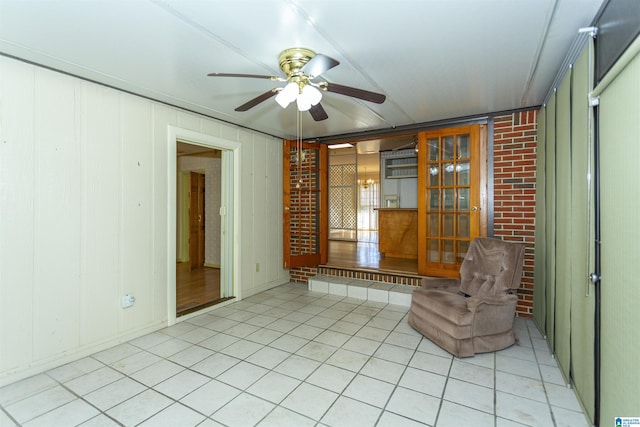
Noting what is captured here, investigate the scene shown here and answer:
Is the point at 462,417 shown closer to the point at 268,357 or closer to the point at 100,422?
the point at 268,357

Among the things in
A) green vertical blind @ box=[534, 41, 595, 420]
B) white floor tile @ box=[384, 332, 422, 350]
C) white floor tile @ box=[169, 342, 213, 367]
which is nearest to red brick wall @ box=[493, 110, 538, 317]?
green vertical blind @ box=[534, 41, 595, 420]

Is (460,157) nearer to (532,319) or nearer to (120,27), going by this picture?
(532,319)

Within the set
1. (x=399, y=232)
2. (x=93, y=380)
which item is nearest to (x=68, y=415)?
(x=93, y=380)

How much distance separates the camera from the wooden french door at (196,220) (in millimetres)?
6160

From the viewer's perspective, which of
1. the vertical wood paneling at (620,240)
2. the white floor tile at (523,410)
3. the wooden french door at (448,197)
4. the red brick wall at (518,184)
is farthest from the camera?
the wooden french door at (448,197)

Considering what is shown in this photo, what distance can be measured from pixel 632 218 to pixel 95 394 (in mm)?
3171

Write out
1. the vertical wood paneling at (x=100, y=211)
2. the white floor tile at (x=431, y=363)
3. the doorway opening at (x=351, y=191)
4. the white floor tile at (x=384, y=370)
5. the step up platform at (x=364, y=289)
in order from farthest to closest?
the doorway opening at (x=351, y=191) → the step up platform at (x=364, y=289) → the vertical wood paneling at (x=100, y=211) → the white floor tile at (x=431, y=363) → the white floor tile at (x=384, y=370)

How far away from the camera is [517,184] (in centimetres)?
349

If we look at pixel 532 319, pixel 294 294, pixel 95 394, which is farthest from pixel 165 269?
pixel 532 319

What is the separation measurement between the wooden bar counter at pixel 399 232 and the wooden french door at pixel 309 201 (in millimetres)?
1586

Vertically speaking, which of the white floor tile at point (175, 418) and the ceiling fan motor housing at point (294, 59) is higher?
the ceiling fan motor housing at point (294, 59)

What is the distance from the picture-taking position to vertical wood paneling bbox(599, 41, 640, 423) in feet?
4.11

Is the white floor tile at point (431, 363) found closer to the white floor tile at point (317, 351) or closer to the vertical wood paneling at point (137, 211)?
the white floor tile at point (317, 351)

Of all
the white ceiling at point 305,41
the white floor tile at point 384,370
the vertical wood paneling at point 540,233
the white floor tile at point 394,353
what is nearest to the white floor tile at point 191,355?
the white floor tile at point 384,370
